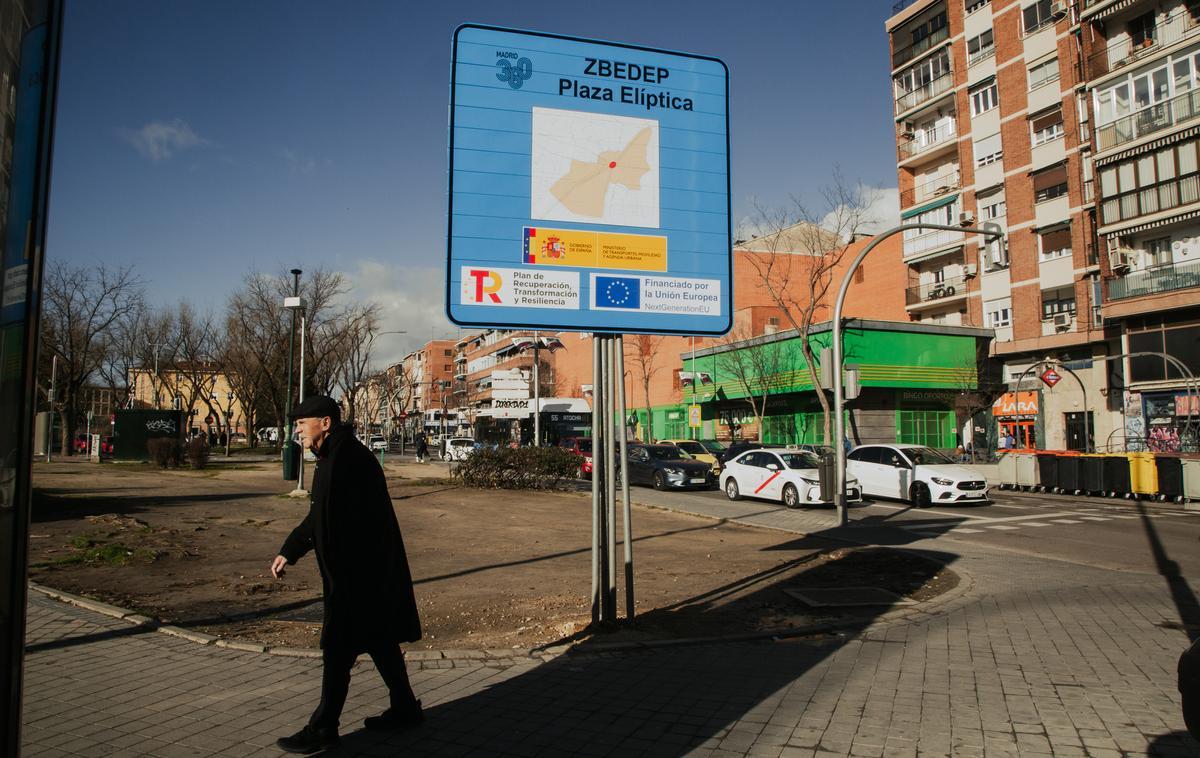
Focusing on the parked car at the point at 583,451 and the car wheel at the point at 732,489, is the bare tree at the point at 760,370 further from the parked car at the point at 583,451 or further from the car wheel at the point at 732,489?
the car wheel at the point at 732,489

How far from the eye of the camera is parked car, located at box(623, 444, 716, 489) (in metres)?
25.1

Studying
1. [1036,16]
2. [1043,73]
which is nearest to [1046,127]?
[1043,73]

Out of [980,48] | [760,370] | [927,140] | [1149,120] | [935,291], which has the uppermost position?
[980,48]

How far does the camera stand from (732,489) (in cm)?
2133

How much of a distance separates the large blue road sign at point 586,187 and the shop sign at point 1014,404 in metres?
34.3

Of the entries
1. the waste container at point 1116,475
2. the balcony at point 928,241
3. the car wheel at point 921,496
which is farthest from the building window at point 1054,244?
the car wheel at point 921,496

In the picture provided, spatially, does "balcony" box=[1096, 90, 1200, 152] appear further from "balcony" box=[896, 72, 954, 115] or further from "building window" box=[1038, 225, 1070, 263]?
"balcony" box=[896, 72, 954, 115]

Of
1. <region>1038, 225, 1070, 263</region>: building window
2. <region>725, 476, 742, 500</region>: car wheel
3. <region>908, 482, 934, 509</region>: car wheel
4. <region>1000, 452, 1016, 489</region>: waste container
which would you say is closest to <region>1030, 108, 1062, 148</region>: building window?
<region>1038, 225, 1070, 263</region>: building window

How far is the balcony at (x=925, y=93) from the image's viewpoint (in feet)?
139

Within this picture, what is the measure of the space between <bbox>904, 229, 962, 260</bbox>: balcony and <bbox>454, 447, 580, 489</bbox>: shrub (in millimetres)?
29409

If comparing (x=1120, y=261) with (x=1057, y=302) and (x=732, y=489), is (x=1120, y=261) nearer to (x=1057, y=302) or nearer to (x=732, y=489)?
(x=1057, y=302)

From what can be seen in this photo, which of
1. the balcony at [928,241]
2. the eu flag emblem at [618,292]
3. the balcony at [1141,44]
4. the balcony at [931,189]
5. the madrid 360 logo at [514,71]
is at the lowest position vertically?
the eu flag emblem at [618,292]

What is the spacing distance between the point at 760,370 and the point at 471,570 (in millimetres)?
36677

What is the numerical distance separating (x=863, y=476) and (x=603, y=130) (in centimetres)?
1670
